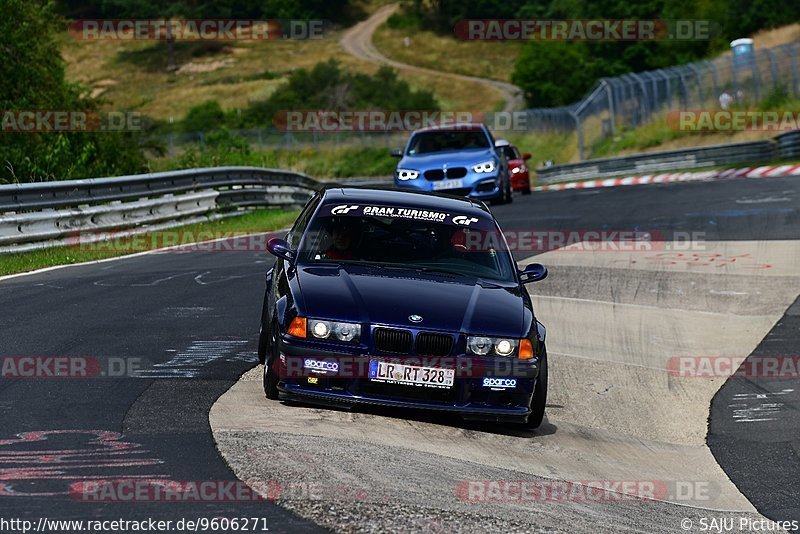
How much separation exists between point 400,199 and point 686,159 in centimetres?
3257

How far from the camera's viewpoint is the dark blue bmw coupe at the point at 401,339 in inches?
308

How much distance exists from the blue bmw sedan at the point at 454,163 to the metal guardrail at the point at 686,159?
47.6ft

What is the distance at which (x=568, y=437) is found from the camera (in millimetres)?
8641

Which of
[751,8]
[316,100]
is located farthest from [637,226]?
[316,100]

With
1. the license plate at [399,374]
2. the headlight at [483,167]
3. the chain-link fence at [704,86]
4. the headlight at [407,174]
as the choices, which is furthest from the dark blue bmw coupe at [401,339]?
the chain-link fence at [704,86]

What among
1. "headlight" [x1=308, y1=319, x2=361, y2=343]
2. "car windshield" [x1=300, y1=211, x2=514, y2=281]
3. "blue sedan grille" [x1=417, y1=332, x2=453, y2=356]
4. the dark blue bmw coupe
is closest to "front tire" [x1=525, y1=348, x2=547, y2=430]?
the dark blue bmw coupe

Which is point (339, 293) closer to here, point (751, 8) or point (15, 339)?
point (15, 339)

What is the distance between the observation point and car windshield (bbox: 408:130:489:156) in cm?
2486

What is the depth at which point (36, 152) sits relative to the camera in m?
27.3

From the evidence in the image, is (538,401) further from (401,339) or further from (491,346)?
(401,339)

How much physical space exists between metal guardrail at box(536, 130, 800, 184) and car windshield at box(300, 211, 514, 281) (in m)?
28.6

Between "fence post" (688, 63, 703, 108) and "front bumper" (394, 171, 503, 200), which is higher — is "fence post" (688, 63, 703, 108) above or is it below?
above

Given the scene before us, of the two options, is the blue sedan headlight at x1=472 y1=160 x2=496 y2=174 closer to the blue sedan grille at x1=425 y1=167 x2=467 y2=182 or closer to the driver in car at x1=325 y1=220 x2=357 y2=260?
the blue sedan grille at x1=425 y1=167 x2=467 y2=182

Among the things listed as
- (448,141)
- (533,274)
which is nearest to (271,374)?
(533,274)
